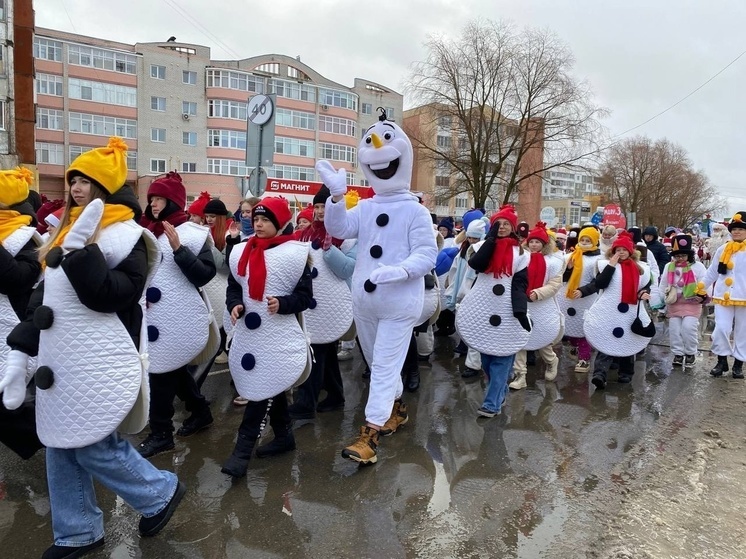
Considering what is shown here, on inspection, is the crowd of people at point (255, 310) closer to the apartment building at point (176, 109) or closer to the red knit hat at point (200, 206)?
the red knit hat at point (200, 206)

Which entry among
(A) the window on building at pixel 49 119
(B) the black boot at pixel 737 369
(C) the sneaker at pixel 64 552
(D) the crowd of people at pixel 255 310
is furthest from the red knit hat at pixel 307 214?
(A) the window on building at pixel 49 119

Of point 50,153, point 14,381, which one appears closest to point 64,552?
point 14,381

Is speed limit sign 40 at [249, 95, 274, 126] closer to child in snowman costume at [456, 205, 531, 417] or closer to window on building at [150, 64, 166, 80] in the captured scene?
child in snowman costume at [456, 205, 531, 417]

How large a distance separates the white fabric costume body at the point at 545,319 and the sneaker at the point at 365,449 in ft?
8.74

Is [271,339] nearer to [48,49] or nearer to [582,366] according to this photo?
[582,366]

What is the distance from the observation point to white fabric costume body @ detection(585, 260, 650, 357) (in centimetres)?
626

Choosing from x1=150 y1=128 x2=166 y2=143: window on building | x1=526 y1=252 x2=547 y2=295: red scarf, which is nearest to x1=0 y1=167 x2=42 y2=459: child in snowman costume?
x1=526 y1=252 x2=547 y2=295: red scarf

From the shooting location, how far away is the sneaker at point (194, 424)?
4441 millimetres

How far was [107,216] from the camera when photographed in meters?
2.76

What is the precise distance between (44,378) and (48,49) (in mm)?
46747

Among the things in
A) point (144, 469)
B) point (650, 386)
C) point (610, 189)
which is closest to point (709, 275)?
point (650, 386)

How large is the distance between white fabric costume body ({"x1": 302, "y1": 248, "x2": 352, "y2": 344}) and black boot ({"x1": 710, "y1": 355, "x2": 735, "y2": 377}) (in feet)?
14.9

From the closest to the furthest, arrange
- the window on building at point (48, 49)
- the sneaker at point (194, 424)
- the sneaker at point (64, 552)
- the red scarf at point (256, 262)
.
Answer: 1. the sneaker at point (64, 552)
2. the red scarf at point (256, 262)
3. the sneaker at point (194, 424)
4. the window on building at point (48, 49)

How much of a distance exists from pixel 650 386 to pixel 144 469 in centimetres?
537
